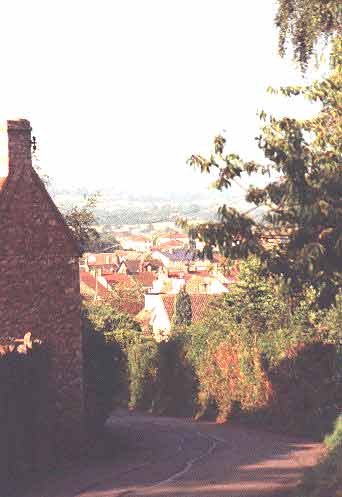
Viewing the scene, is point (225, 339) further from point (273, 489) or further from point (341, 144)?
point (341, 144)

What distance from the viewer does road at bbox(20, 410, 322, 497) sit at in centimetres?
1827

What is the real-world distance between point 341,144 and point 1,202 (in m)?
10.2

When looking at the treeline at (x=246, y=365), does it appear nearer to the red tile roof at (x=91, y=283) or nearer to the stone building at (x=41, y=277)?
the stone building at (x=41, y=277)

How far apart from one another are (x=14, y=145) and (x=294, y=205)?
34.0 feet

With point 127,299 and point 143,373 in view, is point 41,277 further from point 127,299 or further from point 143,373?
point 127,299

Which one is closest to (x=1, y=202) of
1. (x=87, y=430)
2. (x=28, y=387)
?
(x=28, y=387)

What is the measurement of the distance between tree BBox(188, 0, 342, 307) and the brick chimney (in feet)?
29.6

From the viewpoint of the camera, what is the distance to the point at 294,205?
45.8ft

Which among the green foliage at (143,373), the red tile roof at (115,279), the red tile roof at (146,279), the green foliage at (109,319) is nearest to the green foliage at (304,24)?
the green foliage at (143,373)

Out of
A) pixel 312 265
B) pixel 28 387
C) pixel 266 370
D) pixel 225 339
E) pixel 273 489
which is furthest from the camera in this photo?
pixel 225 339

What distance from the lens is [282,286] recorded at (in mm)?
14523

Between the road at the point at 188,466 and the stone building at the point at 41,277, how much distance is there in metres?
1.68

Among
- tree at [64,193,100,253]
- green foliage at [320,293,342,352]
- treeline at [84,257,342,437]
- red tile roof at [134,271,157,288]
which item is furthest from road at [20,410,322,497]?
red tile roof at [134,271,157,288]

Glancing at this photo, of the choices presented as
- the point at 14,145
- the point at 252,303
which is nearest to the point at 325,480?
the point at 14,145
